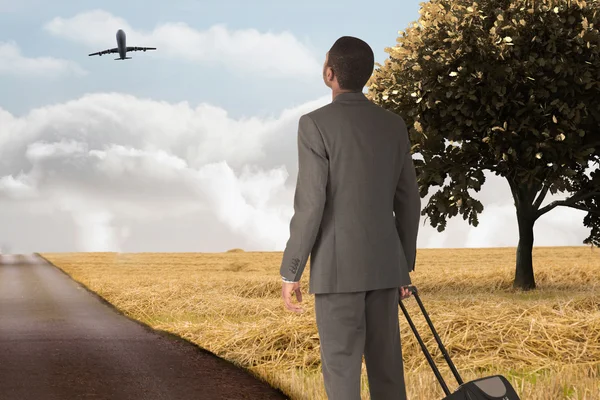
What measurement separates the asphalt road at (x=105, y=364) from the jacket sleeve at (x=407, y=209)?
3089mm

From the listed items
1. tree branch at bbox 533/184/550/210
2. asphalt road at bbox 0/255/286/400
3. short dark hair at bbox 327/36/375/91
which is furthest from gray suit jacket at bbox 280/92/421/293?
tree branch at bbox 533/184/550/210

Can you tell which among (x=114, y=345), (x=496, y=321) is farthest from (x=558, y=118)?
(x=114, y=345)

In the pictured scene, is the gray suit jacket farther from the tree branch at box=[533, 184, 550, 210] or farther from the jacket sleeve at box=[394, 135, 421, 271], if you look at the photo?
the tree branch at box=[533, 184, 550, 210]

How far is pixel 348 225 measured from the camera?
4.68m

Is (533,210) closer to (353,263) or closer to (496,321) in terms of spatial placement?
(496,321)

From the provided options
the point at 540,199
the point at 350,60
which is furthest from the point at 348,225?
the point at 540,199

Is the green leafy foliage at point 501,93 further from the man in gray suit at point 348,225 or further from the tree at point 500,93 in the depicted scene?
the man in gray suit at point 348,225

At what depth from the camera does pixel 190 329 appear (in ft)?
40.0

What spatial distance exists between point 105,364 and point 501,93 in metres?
13.3

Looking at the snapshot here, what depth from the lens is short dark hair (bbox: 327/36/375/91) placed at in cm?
480

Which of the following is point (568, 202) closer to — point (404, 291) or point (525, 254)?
point (525, 254)

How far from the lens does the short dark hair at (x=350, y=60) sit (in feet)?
15.8

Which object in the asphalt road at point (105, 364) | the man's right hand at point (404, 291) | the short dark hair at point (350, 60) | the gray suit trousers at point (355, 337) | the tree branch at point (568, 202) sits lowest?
the asphalt road at point (105, 364)

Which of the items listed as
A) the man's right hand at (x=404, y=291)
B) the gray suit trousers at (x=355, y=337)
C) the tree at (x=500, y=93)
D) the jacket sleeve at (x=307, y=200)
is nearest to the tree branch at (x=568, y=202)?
the tree at (x=500, y=93)
